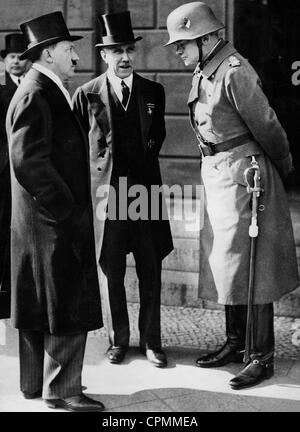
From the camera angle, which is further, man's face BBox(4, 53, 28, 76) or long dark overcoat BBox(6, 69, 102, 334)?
man's face BBox(4, 53, 28, 76)

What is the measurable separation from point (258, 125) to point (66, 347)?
5.67 ft

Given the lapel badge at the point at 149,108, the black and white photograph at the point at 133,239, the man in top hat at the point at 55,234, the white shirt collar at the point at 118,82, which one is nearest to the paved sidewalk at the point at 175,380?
the black and white photograph at the point at 133,239

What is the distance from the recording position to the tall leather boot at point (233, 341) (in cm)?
547

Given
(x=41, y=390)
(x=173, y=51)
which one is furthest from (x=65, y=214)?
(x=173, y=51)

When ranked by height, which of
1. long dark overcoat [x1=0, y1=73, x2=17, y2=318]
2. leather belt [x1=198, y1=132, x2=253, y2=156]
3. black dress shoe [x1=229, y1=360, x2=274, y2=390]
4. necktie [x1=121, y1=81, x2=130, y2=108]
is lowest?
black dress shoe [x1=229, y1=360, x2=274, y2=390]

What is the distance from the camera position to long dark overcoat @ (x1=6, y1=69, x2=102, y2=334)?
441 cm

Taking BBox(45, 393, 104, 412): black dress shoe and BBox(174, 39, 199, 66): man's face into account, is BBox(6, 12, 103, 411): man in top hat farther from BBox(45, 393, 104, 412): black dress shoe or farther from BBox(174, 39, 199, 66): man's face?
BBox(174, 39, 199, 66): man's face

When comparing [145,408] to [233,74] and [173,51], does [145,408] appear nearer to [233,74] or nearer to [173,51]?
[233,74]

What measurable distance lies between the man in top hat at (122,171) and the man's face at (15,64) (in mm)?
1758

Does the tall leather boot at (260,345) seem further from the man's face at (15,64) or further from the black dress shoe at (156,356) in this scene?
the man's face at (15,64)

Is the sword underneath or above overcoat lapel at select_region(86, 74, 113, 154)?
underneath

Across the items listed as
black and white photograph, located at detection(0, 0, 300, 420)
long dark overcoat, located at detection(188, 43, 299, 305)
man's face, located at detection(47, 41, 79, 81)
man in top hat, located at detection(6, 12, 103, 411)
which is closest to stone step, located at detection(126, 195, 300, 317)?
black and white photograph, located at detection(0, 0, 300, 420)

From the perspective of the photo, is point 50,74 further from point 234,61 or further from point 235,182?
point 235,182

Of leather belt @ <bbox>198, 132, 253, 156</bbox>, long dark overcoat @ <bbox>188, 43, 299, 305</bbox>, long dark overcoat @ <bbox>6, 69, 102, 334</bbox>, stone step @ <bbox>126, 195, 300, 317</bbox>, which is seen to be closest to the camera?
long dark overcoat @ <bbox>6, 69, 102, 334</bbox>
